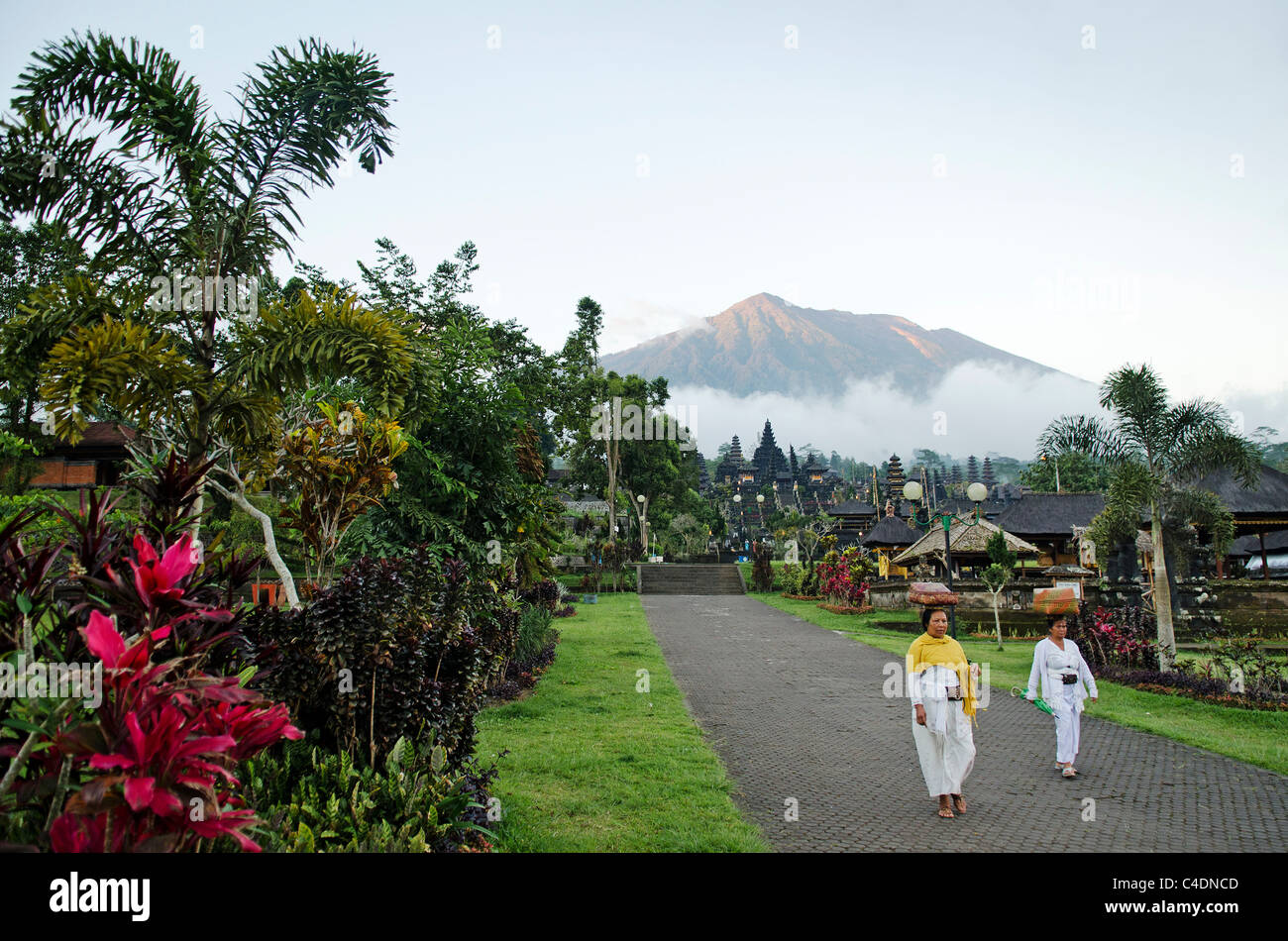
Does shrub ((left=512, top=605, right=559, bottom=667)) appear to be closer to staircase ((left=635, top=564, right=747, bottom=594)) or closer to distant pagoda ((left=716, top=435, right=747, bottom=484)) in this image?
staircase ((left=635, top=564, right=747, bottom=594))

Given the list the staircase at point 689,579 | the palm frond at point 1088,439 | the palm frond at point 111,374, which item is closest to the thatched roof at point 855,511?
the staircase at point 689,579

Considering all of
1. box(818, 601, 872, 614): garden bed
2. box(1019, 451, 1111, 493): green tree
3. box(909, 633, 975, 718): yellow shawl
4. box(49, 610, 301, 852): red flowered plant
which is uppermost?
box(1019, 451, 1111, 493): green tree

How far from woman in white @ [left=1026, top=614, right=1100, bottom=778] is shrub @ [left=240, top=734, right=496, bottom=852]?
5128 mm

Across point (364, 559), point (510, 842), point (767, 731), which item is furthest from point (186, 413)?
point (767, 731)

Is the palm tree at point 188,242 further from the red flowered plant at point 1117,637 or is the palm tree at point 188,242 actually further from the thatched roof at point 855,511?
the thatched roof at point 855,511

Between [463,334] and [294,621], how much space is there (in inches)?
244

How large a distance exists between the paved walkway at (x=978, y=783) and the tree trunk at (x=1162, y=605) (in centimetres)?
286

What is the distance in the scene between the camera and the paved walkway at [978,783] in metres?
5.27

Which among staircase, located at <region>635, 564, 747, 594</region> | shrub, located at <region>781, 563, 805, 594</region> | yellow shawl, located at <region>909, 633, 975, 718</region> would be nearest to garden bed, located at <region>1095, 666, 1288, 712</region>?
yellow shawl, located at <region>909, 633, 975, 718</region>

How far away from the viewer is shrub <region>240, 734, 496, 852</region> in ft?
12.5

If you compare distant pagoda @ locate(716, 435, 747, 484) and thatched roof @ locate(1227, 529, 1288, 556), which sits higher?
distant pagoda @ locate(716, 435, 747, 484)
